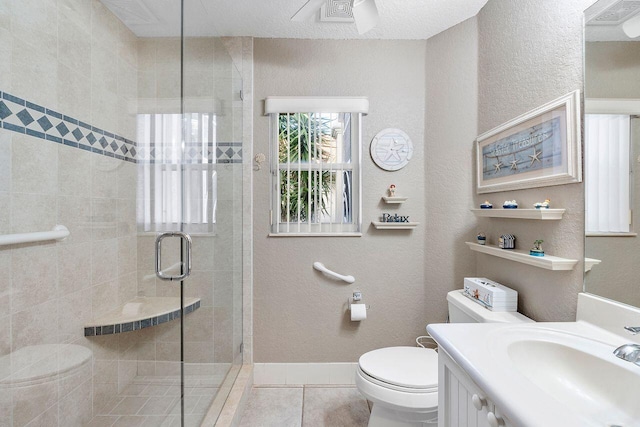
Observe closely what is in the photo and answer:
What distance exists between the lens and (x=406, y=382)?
141 centimetres

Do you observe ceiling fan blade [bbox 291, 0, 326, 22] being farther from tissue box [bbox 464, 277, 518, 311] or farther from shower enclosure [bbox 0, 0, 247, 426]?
tissue box [bbox 464, 277, 518, 311]

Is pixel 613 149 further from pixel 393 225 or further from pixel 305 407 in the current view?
pixel 305 407

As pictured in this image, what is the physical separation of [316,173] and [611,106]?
5.00 ft

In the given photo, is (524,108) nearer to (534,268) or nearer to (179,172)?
(534,268)

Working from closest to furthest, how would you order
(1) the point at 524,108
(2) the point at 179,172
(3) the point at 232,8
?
(2) the point at 179,172, (1) the point at 524,108, (3) the point at 232,8

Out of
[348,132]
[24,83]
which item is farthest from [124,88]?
[348,132]

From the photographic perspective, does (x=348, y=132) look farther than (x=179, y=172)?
Yes

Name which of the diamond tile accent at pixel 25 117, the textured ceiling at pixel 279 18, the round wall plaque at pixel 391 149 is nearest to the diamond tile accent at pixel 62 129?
the diamond tile accent at pixel 25 117

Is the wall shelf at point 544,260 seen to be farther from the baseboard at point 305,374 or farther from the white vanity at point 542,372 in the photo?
the baseboard at point 305,374

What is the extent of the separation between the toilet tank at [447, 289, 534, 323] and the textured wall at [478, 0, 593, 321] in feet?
0.36

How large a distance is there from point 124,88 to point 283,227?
1.20 metres

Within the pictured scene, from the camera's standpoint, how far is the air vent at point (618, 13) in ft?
3.31

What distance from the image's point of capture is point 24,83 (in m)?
1.16

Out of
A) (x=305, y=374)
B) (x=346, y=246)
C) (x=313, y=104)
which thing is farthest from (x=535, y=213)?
(x=305, y=374)
